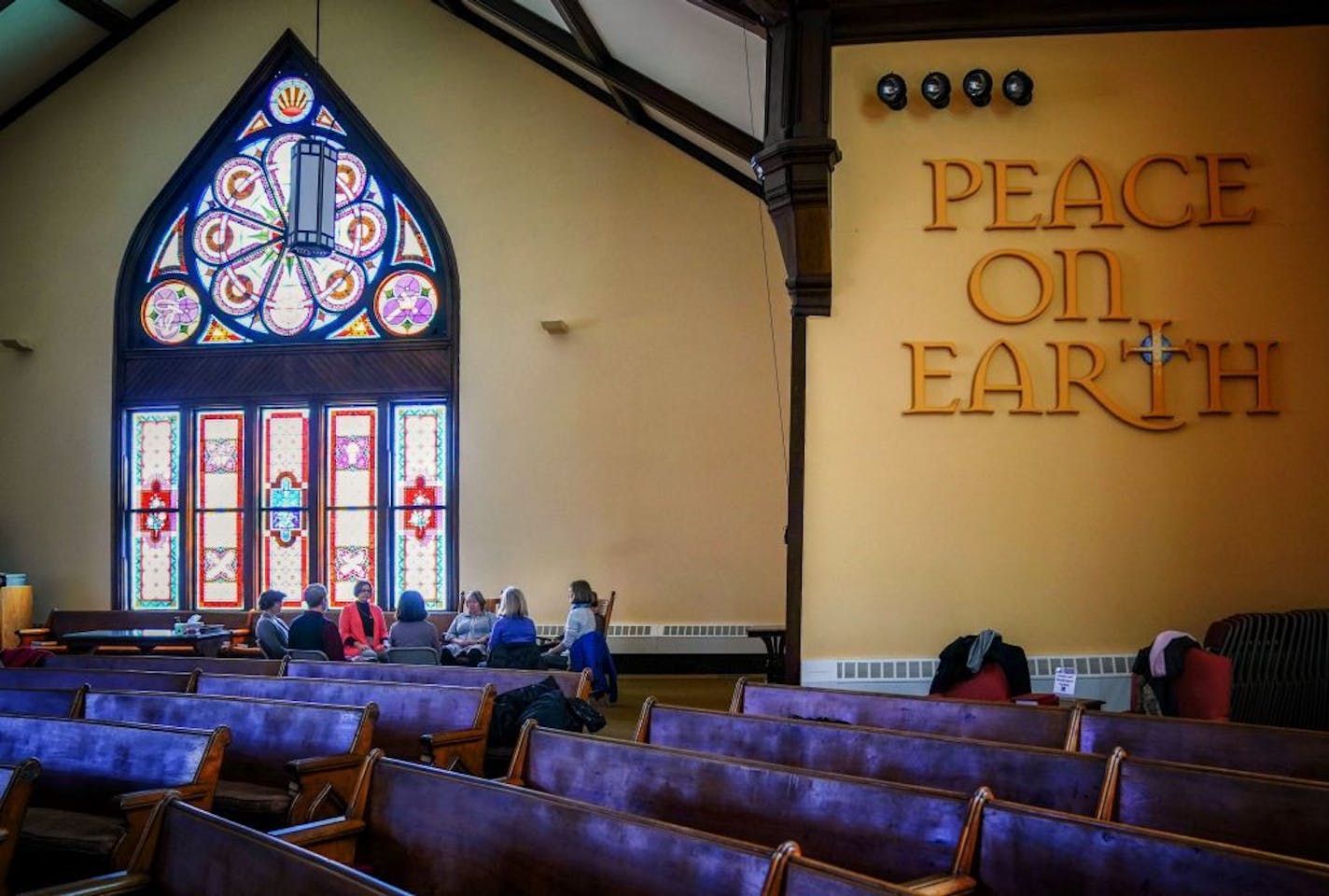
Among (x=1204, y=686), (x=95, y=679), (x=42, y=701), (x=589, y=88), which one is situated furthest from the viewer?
A: (x=589, y=88)

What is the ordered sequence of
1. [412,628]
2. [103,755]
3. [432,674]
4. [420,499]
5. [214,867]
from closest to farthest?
[214,867] < [103,755] < [432,674] < [412,628] < [420,499]

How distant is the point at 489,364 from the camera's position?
961 cm

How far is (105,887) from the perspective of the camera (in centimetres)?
205

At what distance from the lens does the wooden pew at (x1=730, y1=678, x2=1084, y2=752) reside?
3154 mm

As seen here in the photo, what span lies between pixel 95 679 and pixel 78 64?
7444 mm

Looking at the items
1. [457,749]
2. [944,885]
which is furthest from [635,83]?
[944,885]

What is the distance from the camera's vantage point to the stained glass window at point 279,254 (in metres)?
9.95

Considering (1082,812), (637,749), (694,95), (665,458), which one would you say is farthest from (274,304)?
(1082,812)

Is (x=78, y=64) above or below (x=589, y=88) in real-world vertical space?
above

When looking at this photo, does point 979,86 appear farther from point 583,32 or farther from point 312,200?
point 312,200

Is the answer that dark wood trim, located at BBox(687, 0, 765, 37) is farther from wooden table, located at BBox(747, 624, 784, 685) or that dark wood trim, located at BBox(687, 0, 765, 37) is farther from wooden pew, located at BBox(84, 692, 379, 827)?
wooden table, located at BBox(747, 624, 784, 685)

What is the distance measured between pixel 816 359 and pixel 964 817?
2.96 meters

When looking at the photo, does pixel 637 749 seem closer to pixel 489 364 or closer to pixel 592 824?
pixel 592 824

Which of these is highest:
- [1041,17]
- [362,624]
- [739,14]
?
[739,14]
